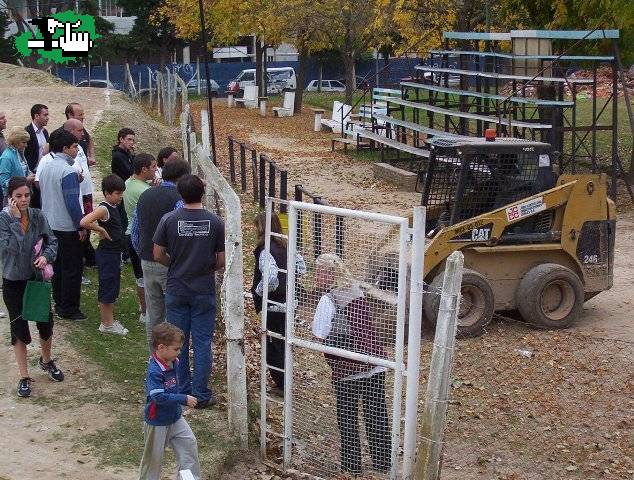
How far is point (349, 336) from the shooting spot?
665 cm

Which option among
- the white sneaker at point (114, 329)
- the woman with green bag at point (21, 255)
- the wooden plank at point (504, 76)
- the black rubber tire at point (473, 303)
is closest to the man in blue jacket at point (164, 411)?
the woman with green bag at point (21, 255)

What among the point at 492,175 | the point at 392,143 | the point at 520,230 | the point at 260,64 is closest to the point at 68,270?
the point at 492,175

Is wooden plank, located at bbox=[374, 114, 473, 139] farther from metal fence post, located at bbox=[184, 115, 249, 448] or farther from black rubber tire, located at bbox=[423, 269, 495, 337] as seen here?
metal fence post, located at bbox=[184, 115, 249, 448]

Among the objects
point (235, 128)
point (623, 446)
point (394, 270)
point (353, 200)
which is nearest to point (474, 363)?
point (623, 446)

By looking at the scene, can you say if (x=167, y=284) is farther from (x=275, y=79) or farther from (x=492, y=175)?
(x=275, y=79)

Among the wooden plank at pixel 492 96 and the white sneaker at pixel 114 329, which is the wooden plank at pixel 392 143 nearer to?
the wooden plank at pixel 492 96

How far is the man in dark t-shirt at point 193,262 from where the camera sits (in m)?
7.26

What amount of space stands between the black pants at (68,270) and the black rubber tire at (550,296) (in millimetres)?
4781

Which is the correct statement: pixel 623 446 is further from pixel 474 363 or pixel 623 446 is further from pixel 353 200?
pixel 353 200

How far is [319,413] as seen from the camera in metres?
7.16

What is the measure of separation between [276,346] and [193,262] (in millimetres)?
1121

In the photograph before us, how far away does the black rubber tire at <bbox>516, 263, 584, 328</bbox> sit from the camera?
37.7ft

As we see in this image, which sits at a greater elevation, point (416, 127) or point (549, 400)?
point (416, 127)

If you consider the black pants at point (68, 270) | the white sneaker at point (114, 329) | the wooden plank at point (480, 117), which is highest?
the wooden plank at point (480, 117)
